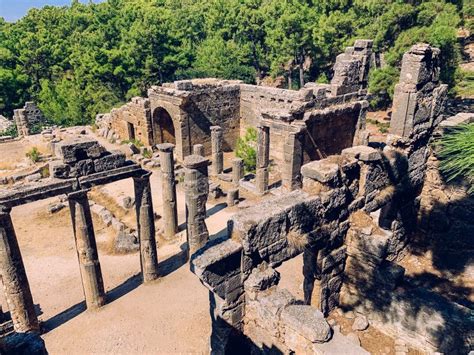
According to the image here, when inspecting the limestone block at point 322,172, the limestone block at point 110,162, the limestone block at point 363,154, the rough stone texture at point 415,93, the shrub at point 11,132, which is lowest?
the shrub at point 11,132

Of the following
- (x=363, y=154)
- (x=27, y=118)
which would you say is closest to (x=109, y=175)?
(x=363, y=154)

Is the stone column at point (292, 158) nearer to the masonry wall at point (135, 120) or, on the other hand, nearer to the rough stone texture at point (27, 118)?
the masonry wall at point (135, 120)

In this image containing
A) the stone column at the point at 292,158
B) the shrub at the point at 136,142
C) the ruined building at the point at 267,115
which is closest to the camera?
the stone column at the point at 292,158

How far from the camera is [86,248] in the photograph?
1045 centimetres

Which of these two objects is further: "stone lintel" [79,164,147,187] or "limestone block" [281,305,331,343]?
"stone lintel" [79,164,147,187]

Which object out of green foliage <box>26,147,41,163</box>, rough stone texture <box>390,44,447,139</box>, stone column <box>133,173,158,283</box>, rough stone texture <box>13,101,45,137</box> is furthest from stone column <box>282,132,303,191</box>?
rough stone texture <box>13,101,45,137</box>

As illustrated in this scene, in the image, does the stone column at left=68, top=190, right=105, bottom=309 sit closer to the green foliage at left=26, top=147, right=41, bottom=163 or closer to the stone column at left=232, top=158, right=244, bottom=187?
the stone column at left=232, top=158, right=244, bottom=187

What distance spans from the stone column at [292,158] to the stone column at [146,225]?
6890 millimetres

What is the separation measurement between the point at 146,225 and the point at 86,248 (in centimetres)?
184

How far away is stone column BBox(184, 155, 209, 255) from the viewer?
12383mm

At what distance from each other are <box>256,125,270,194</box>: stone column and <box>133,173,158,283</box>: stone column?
7.58m

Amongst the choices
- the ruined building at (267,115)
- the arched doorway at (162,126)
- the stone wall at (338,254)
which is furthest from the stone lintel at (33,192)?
the arched doorway at (162,126)

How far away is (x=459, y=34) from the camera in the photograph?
3222cm

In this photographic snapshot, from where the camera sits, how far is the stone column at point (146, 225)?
36.6 ft
